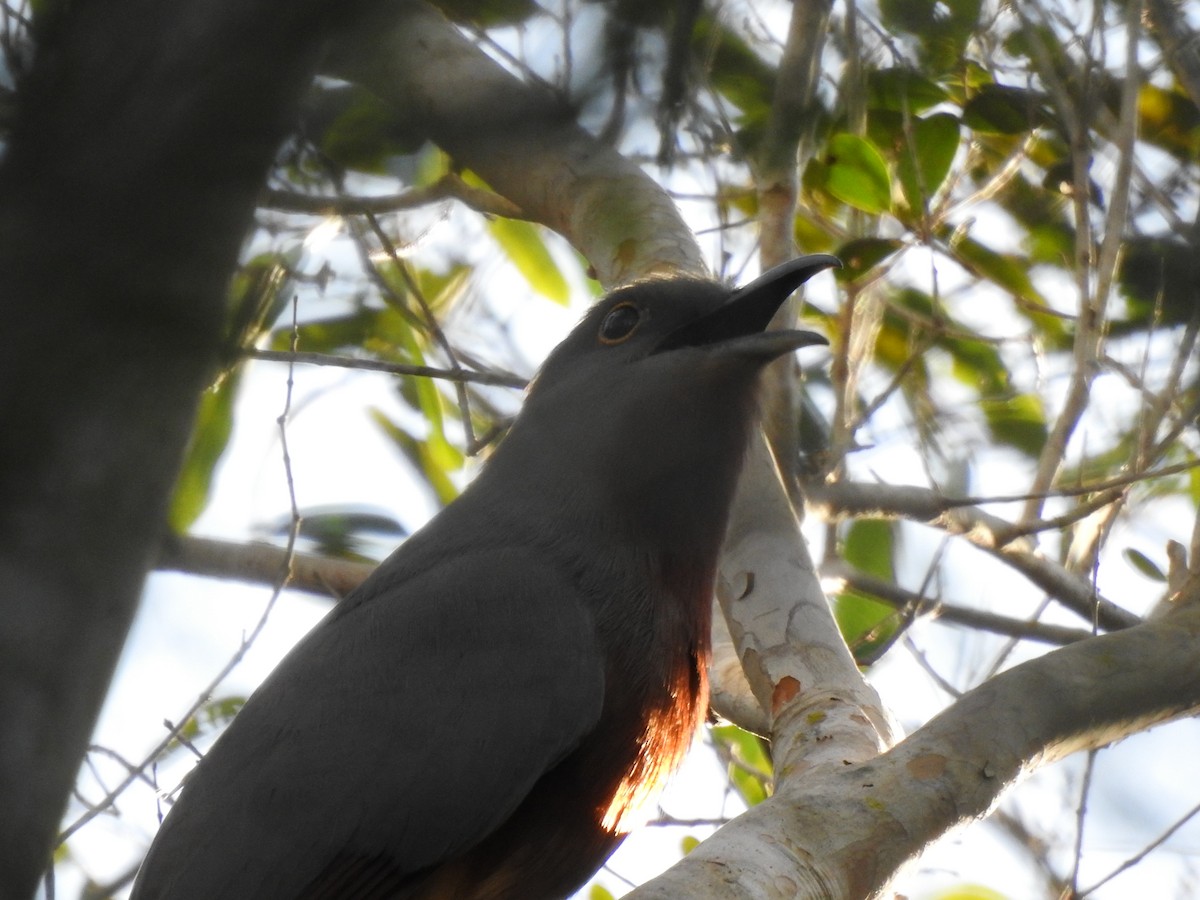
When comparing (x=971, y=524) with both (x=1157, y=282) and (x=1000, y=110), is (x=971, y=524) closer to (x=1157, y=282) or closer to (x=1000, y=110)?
(x=1157, y=282)

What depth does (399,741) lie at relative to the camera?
374cm

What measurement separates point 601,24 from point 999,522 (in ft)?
14.3

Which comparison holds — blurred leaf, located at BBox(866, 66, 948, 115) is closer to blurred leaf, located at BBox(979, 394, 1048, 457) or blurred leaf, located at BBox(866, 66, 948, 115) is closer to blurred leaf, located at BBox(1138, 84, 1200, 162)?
blurred leaf, located at BBox(1138, 84, 1200, 162)

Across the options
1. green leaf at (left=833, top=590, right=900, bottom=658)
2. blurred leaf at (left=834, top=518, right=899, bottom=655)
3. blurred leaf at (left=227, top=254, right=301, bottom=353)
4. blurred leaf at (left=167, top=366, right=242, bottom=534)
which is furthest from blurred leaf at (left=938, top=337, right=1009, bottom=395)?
blurred leaf at (left=227, top=254, right=301, bottom=353)

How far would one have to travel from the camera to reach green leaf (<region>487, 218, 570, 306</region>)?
6742 millimetres

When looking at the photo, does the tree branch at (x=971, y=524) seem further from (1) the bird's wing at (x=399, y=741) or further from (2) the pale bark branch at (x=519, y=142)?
(1) the bird's wing at (x=399, y=741)

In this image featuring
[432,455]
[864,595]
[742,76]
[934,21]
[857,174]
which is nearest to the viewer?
[934,21]

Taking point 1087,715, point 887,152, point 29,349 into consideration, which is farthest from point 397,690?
point 887,152

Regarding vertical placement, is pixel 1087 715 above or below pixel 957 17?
below

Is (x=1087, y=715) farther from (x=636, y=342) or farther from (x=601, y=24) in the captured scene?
(x=601, y=24)

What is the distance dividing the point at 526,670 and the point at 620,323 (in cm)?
130

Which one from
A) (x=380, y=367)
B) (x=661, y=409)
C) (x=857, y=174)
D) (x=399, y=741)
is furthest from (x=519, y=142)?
(x=857, y=174)

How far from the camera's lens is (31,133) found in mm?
1372

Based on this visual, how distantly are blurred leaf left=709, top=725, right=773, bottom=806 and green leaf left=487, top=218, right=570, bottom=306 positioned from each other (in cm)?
219
